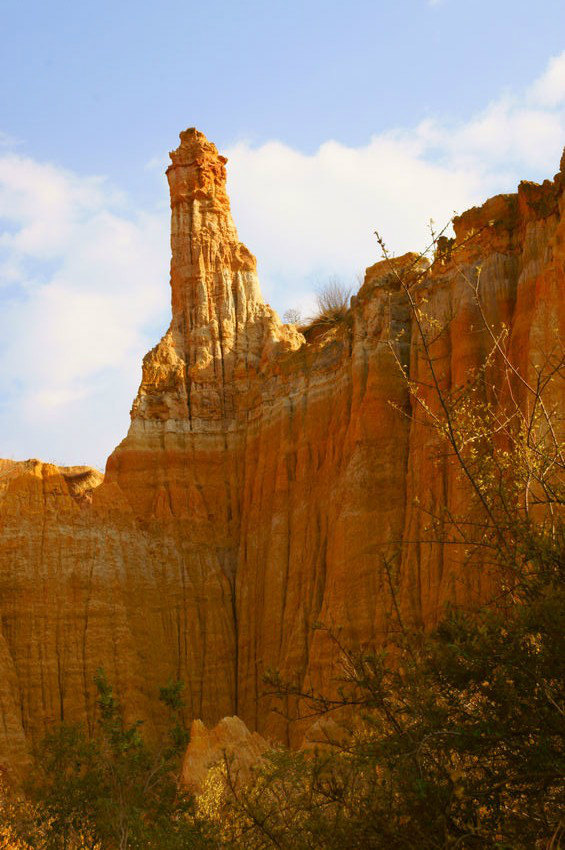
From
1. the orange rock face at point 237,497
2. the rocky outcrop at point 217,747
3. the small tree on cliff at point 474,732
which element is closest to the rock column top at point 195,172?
the orange rock face at point 237,497

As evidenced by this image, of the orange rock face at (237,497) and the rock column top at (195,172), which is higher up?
the rock column top at (195,172)

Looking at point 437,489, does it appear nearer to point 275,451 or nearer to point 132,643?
point 275,451

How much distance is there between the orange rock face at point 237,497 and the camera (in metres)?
29.0

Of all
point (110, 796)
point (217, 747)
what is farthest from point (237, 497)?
point (110, 796)

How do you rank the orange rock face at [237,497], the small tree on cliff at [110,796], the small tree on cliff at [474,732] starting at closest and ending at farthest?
the small tree on cliff at [474,732]
the small tree on cliff at [110,796]
the orange rock face at [237,497]

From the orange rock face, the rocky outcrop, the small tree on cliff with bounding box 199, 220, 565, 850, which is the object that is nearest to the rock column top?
the orange rock face

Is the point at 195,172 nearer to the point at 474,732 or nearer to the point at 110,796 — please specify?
the point at 110,796

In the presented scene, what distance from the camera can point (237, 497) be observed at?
131 feet

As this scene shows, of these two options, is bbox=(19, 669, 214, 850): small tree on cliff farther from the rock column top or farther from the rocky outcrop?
the rock column top

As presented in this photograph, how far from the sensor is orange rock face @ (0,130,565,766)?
95.2 feet

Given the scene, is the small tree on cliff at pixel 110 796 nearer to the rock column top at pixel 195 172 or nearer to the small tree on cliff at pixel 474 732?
the small tree on cliff at pixel 474 732

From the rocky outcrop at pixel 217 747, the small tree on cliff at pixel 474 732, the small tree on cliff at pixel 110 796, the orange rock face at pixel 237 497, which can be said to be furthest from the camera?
the orange rock face at pixel 237 497

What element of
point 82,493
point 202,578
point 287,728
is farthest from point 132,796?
point 82,493

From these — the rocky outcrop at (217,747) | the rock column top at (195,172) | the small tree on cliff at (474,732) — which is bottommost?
the rocky outcrop at (217,747)
